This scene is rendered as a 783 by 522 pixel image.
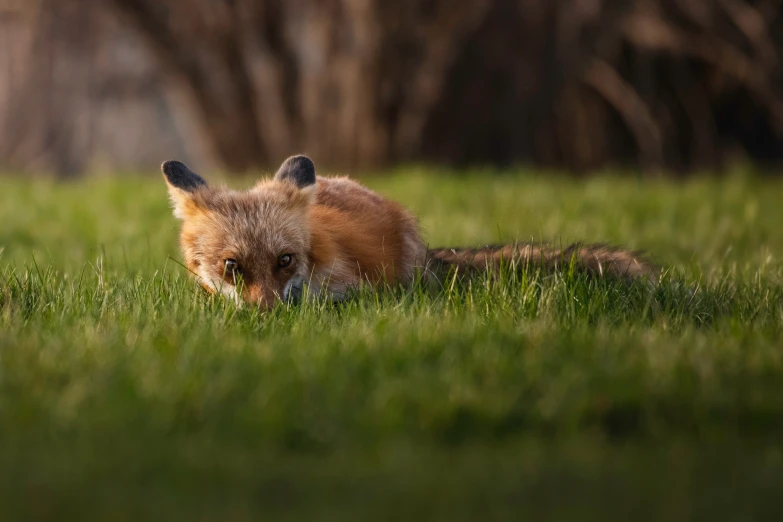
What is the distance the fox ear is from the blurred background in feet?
28.1

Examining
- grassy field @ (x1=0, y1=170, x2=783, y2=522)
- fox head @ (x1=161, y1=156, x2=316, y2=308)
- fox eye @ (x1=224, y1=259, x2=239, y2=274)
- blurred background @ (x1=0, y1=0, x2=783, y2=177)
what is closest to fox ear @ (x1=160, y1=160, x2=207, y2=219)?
fox head @ (x1=161, y1=156, x2=316, y2=308)

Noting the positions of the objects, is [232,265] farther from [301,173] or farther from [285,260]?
[301,173]

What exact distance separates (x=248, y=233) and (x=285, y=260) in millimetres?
256

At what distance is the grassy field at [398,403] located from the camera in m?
3.04

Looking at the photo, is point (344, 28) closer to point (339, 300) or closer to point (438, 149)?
point (438, 149)

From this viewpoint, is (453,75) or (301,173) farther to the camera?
(453,75)

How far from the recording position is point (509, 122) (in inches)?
616

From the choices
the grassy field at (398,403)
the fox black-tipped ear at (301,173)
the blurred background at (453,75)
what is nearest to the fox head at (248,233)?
the fox black-tipped ear at (301,173)

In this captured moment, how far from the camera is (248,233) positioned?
5.47 meters

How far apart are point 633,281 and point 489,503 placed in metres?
2.97

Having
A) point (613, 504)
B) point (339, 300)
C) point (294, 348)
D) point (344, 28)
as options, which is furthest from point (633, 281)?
point (344, 28)

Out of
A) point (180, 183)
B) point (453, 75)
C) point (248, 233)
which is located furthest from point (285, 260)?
point (453, 75)

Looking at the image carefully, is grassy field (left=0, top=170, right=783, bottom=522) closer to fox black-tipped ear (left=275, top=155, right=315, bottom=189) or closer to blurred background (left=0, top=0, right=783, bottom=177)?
fox black-tipped ear (left=275, top=155, right=315, bottom=189)

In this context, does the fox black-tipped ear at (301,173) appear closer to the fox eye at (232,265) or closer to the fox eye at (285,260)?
the fox eye at (285,260)
